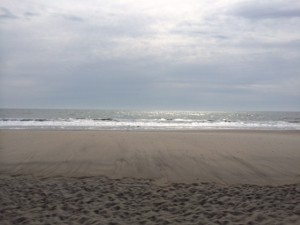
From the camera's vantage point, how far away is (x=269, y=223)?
17.0 ft

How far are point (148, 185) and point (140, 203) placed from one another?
1635mm

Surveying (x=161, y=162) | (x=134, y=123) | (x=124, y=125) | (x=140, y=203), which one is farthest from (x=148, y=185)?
(x=134, y=123)

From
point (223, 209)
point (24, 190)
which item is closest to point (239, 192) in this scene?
point (223, 209)

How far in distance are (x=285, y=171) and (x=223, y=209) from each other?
4661 millimetres

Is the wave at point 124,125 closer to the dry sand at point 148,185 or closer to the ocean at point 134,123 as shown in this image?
the ocean at point 134,123

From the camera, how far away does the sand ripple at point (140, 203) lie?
18.0 ft

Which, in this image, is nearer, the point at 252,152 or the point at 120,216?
the point at 120,216

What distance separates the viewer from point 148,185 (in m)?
8.08

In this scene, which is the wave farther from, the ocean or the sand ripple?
the sand ripple

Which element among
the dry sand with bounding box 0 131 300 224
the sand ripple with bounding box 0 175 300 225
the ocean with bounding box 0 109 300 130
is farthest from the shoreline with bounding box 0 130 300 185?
the ocean with bounding box 0 109 300 130

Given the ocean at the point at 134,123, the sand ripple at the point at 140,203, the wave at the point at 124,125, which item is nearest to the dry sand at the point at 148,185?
the sand ripple at the point at 140,203

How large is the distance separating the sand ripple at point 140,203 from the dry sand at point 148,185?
0.05ft

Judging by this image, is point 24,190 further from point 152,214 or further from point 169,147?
point 169,147

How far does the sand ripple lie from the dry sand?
1cm
